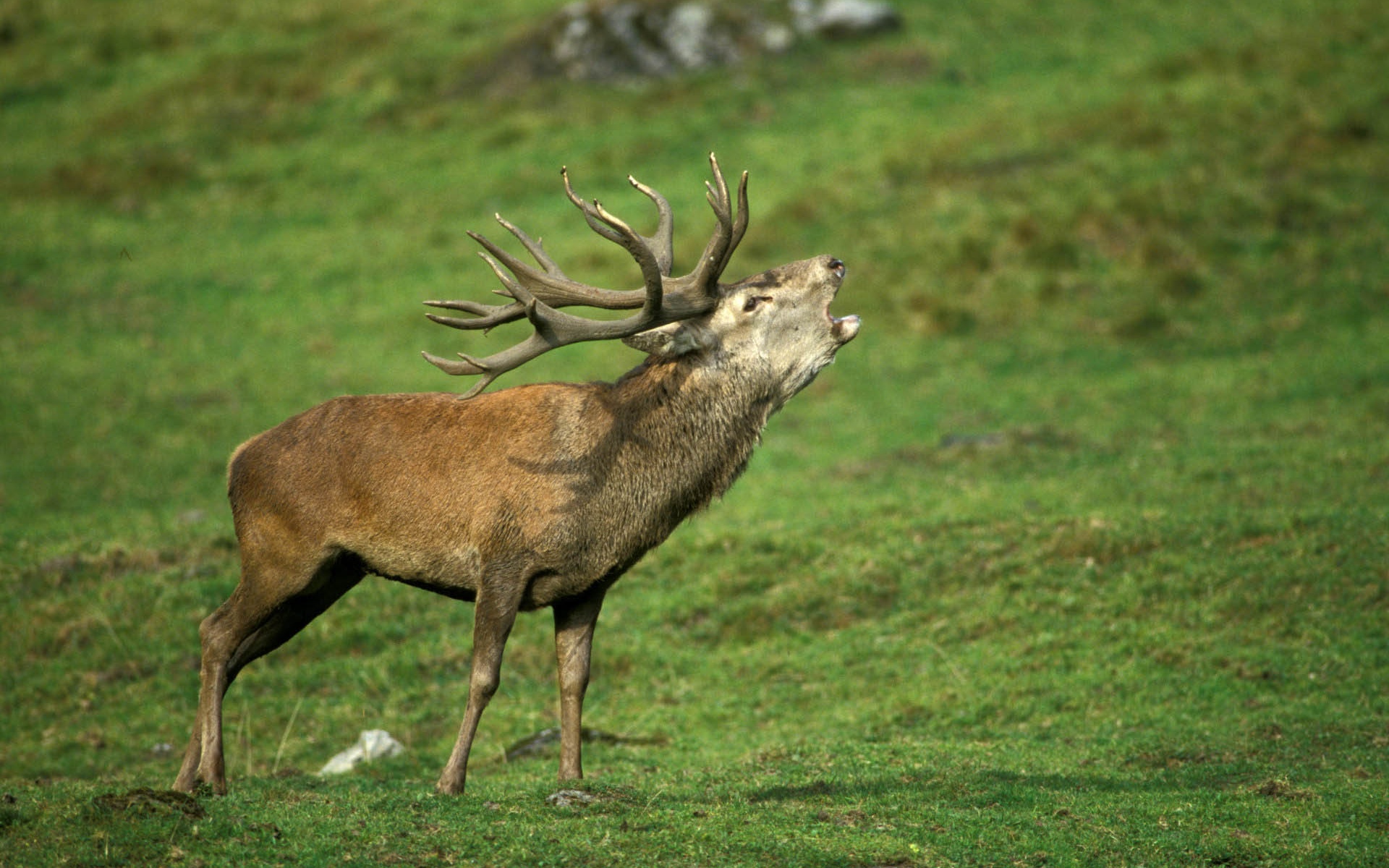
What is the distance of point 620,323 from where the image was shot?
8266mm

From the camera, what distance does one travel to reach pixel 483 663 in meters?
7.84

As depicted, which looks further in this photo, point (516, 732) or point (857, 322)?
point (516, 732)

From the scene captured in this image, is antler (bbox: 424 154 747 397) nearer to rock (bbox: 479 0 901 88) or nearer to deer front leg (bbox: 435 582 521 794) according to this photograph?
deer front leg (bbox: 435 582 521 794)

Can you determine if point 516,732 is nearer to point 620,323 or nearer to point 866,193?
point 620,323

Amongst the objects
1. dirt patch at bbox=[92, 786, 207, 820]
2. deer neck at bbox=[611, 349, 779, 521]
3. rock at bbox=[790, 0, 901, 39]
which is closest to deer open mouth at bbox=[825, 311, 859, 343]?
deer neck at bbox=[611, 349, 779, 521]

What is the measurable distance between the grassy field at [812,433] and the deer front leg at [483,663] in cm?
18

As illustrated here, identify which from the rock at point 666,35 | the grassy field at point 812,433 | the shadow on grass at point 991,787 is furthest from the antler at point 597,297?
the rock at point 666,35

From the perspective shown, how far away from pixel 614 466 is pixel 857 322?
1731mm

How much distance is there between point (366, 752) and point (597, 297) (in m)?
4.19

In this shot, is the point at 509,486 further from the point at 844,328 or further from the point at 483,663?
the point at 844,328

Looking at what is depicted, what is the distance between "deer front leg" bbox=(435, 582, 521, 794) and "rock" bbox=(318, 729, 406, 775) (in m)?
2.70

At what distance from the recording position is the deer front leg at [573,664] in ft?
27.4

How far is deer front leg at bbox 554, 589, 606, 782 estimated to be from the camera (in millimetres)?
8344

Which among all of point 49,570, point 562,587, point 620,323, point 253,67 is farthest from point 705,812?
point 253,67
